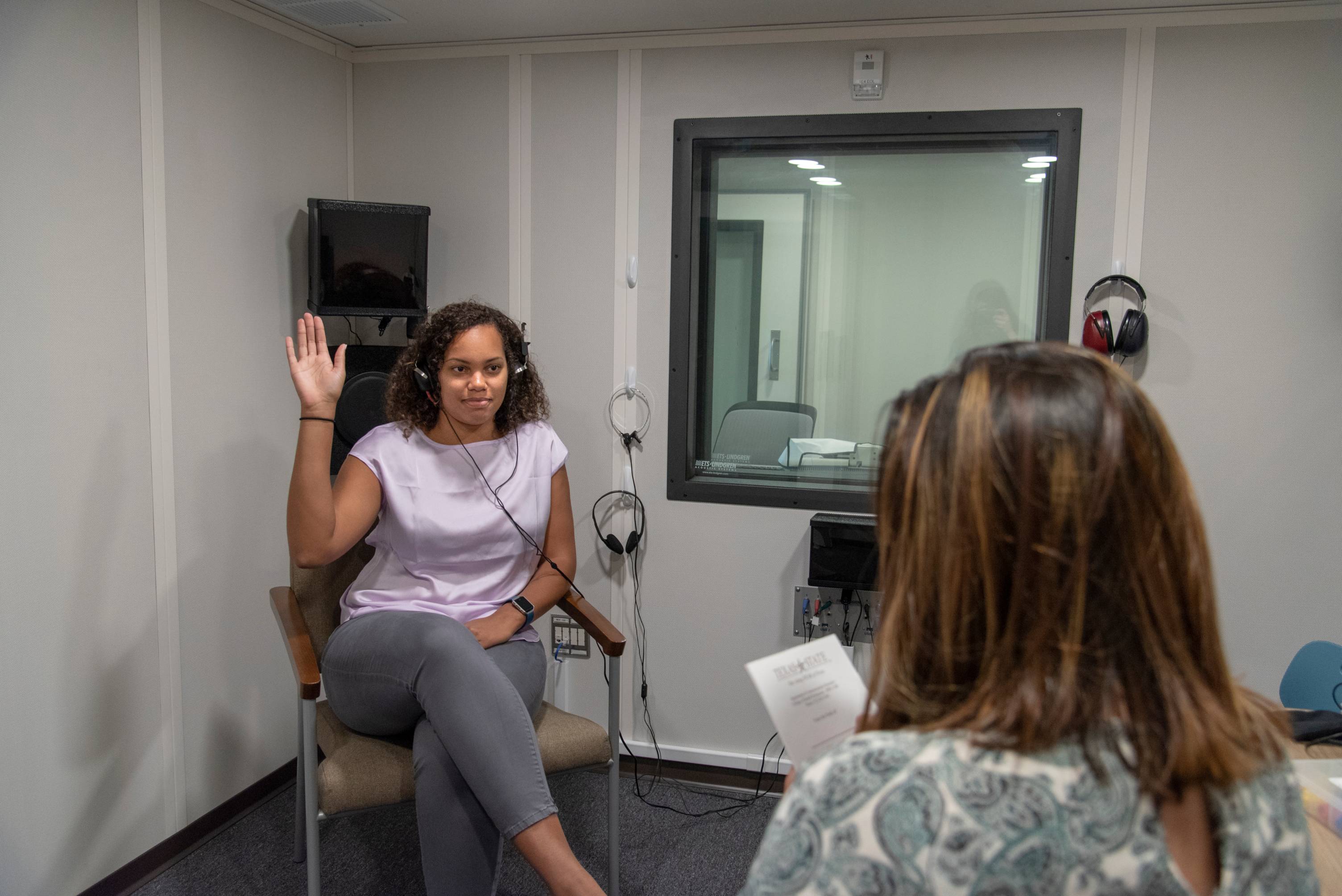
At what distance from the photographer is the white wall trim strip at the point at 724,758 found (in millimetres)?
2803

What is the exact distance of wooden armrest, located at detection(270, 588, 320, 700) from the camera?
5.82ft

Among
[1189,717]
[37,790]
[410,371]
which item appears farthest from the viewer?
[410,371]

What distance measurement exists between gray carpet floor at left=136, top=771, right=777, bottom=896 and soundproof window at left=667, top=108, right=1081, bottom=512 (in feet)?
3.00

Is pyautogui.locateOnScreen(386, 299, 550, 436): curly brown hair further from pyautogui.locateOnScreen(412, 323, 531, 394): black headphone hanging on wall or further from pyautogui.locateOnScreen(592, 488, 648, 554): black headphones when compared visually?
pyautogui.locateOnScreen(592, 488, 648, 554): black headphones

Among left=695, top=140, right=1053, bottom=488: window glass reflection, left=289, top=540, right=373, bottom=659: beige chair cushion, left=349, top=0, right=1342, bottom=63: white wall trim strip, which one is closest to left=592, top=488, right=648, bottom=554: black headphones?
left=695, top=140, right=1053, bottom=488: window glass reflection

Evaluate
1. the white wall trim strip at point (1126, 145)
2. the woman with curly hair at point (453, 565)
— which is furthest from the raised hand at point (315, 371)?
the white wall trim strip at point (1126, 145)

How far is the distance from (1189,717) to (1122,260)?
200 centimetres

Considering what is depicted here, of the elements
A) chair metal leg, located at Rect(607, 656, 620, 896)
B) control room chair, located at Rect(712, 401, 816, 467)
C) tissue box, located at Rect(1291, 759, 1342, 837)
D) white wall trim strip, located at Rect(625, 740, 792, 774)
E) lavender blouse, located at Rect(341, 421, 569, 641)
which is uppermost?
control room chair, located at Rect(712, 401, 816, 467)

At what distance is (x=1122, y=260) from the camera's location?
243 centimetres

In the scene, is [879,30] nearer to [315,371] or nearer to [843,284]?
[843,284]

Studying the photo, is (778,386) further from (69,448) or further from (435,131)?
(69,448)

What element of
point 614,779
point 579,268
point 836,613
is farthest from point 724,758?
point 579,268

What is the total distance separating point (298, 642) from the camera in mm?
1905

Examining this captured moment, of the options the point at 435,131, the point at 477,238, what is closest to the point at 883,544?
the point at 477,238
